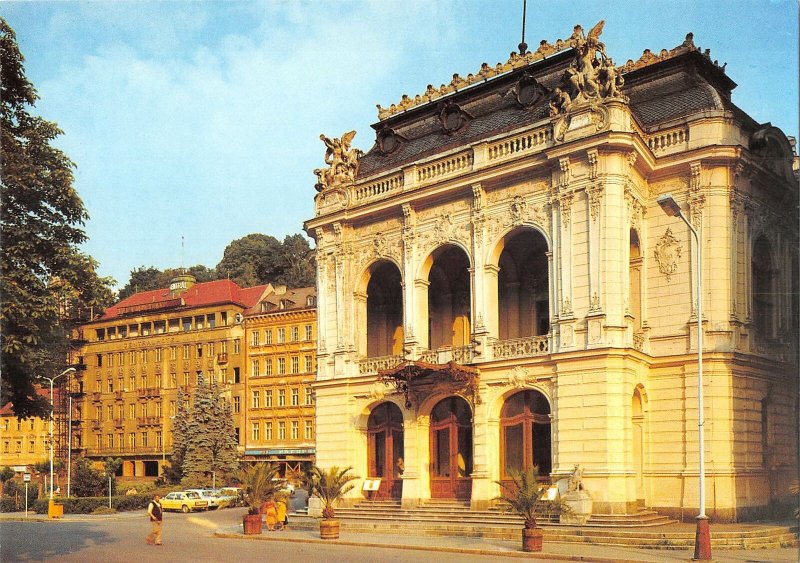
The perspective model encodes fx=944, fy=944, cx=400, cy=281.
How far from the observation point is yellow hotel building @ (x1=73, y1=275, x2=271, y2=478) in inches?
3410

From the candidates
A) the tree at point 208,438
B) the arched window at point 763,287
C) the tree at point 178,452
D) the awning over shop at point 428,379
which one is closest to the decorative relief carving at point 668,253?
the arched window at point 763,287

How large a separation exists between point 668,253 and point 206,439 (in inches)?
1722

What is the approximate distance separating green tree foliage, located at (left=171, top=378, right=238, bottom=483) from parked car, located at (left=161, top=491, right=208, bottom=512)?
1067 centimetres

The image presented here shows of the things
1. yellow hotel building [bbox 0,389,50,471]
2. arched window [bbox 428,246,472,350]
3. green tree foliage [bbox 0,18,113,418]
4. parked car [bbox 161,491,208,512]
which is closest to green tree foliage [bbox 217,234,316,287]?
yellow hotel building [bbox 0,389,50,471]

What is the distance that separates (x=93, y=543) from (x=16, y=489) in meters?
43.9

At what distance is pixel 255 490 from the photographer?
33.2 metres

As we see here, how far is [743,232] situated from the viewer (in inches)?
1297

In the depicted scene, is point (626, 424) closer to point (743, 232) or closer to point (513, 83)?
point (743, 232)

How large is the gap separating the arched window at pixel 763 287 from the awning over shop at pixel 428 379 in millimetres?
10266

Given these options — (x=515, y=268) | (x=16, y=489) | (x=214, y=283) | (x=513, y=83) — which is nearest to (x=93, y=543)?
(x=515, y=268)

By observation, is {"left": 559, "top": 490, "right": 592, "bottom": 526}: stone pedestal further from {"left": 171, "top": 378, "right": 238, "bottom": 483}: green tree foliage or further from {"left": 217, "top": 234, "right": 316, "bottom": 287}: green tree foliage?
{"left": 217, "top": 234, "right": 316, "bottom": 287}: green tree foliage

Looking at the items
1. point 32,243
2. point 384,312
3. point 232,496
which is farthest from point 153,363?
point 32,243

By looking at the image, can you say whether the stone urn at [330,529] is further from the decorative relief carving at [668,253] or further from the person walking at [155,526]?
the decorative relief carving at [668,253]

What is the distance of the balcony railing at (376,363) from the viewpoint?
124 ft
